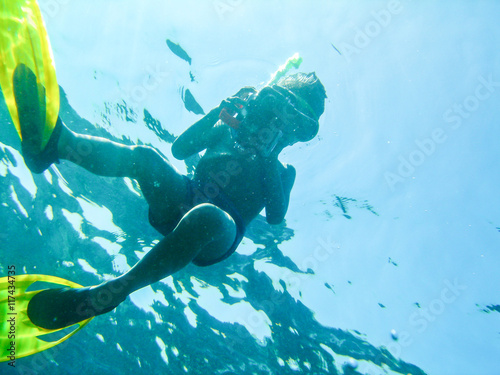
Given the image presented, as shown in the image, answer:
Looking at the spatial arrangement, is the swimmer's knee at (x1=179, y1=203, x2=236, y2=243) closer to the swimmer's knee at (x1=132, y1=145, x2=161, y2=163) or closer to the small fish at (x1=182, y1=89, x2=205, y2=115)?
the swimmer's knee at (x1=132, y1=145, x2=161, y2=163)

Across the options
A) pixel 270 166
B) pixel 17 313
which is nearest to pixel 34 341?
pixel 17 313

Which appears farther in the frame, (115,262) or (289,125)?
(115,262)

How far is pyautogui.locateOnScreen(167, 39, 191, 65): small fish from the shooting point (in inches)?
270

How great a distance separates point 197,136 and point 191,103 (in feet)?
14.2

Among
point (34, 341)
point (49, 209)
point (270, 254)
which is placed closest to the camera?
point (34, 341)

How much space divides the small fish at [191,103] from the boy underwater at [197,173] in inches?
149

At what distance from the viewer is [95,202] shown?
10.5m

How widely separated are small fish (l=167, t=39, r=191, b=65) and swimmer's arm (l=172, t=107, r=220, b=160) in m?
4.07

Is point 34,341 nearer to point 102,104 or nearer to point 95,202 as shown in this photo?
point 102,104

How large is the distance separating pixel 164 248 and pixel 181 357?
14073 mm

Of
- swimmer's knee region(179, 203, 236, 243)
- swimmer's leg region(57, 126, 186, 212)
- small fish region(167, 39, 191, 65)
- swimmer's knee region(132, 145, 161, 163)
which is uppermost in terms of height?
small fish region(167, 39, 191, 65)

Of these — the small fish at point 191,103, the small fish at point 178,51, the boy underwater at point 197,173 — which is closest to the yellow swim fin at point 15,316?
the boy underwater at point 197,173

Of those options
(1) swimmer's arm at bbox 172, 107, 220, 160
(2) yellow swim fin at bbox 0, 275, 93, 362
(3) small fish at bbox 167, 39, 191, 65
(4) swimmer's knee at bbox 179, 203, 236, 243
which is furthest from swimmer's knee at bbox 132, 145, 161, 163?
(3) small fish at bbox 167, 39, 191, 65

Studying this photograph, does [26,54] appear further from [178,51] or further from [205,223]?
[178,51]
